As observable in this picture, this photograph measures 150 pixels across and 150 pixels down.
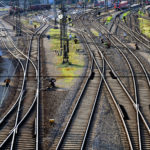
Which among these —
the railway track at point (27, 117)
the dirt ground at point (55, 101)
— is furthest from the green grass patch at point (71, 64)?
the railway track at point (27, 117)

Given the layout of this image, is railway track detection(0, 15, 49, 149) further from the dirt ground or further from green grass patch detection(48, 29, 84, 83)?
green grass patch detection(48, 29, 84, 83)

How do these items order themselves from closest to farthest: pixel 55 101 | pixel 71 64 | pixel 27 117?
pixel 27 117 → pixel 55 101 → pixel 71 64

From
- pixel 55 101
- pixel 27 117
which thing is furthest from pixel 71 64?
pixel 27 117

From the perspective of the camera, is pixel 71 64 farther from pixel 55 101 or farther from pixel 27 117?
pixel 27 117

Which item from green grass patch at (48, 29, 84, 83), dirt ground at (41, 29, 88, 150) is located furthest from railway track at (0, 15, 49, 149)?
green grass patch at (48, 29, 84, 83)

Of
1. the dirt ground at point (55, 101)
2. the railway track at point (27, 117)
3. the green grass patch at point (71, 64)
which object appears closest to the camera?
the railway track at point (27, 117)

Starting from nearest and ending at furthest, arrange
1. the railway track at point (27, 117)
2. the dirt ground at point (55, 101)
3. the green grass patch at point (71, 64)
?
the railway track at point (27, 117) < the dirt ground at point (55, 101) < the green grass patch at point (71, 64)

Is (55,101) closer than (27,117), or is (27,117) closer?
(27,117)

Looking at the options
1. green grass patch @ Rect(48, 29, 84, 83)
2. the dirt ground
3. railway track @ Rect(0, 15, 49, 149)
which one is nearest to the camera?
railway track @ Rect(0, 15, 49, 149)

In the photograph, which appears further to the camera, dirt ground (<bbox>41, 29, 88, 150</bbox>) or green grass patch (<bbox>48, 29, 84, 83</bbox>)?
green grass patch (<bbox>48, 29, 84, 83</bbox>)

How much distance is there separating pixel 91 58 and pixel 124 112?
14.7 m

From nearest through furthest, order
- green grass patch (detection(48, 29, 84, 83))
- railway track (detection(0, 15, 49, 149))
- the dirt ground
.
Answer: railway track (detection(0, 15, 49, 149)), the dirt ground, green grass patch (detection(48, 29, 84, 83))

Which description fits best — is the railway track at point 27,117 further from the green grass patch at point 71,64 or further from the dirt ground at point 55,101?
the green grass patch at point 71,64

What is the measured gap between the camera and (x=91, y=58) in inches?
1300
